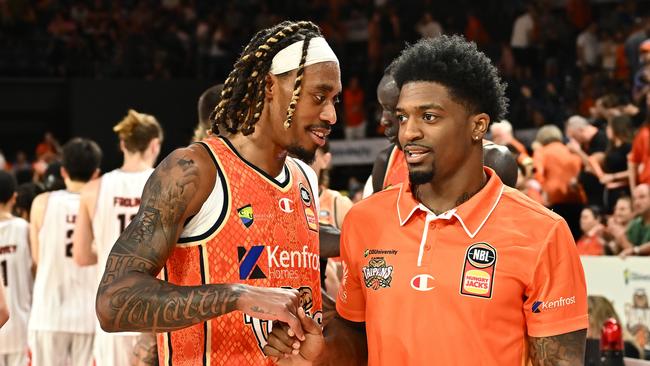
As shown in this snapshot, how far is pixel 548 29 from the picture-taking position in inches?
680

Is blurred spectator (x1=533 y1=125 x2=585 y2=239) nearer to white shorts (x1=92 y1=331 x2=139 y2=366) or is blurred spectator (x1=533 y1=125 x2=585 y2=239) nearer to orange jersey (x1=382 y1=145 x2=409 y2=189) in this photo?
white shorts (x1=92 y1=331 x2=139 y2=366)

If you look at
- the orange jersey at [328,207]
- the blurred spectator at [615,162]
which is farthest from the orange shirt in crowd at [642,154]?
the orange jersey at [328,207]

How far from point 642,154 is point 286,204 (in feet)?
23.9

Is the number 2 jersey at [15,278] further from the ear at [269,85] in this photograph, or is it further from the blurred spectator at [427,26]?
the blurred spectator at [427,26]

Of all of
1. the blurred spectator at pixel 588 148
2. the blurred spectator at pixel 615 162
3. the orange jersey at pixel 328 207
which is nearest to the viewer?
the orange jersey at pixel 328 207

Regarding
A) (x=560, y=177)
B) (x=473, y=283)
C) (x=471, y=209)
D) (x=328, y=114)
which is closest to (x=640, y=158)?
(x=560, y=177)

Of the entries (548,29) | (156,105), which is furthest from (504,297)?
(156,105)

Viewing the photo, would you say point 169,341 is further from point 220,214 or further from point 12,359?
point 12,359

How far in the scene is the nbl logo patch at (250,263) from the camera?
130 inches

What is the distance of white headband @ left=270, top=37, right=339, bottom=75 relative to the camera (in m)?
3.49

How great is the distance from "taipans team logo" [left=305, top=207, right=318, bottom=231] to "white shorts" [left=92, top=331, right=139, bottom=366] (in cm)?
405

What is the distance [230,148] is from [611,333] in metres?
4.30

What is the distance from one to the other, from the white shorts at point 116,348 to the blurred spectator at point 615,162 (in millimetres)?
5442

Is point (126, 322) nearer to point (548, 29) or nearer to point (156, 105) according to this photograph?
point (548, 29)
